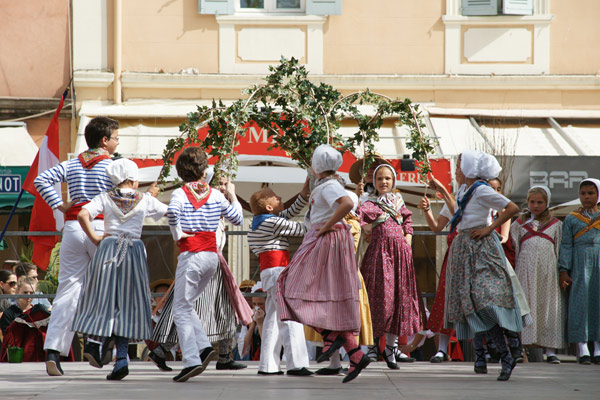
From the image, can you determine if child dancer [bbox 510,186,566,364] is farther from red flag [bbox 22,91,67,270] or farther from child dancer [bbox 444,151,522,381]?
red flag [bbox 22,91,67,270]

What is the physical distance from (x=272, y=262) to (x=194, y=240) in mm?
962

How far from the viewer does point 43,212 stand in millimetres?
11438

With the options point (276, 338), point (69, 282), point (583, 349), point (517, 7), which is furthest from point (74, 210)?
point (517, 7)

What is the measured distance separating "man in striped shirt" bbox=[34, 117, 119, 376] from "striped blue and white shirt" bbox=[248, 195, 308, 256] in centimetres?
122

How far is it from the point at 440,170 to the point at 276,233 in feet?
16.9

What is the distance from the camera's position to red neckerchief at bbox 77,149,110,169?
7500 millimetres

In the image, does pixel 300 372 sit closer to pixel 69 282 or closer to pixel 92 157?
pixel 69 282

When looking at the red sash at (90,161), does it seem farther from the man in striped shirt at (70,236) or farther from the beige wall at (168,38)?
the beige wall at (168,38)

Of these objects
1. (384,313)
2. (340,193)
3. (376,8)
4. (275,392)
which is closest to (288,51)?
(376,8)

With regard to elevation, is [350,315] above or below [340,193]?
below

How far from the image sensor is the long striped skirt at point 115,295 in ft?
22.8

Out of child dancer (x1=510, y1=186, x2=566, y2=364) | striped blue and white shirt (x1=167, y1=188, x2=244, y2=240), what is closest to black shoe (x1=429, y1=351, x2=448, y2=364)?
child dancer (x1=510, y1=186, x2=566, y2=364)

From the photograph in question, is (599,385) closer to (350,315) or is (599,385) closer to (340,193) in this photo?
(350,315)

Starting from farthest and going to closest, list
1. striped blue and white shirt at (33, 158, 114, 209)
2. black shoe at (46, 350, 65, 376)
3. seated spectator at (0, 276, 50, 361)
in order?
seated spectator at (0, 276, 50, 361) < striped blue and white shirt at (33, 158, 114, 209) < black shoe at (46, 350, 65, 376)
